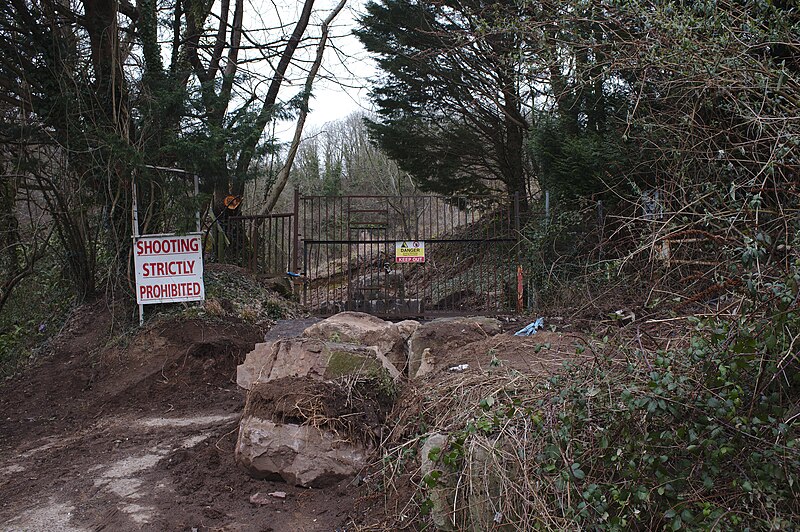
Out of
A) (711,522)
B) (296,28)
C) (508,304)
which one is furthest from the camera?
(296,28)

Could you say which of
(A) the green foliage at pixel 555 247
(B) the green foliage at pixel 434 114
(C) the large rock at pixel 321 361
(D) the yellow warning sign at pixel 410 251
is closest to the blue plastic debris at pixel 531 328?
(C) the large rock at pixel 321 361

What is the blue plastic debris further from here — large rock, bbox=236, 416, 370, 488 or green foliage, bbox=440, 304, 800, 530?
green foliage, bbox=440, 304, 800, 530

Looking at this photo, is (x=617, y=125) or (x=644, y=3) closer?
(x=644, y=3)

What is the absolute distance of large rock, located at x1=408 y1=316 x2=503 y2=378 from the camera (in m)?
6.27

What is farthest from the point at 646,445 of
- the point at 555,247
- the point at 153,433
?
the point at 555,247

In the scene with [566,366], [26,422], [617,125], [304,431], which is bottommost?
[26,422]

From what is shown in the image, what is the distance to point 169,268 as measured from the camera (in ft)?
30.1

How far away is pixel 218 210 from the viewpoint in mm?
12789

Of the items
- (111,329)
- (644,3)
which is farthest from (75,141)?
(644,3)

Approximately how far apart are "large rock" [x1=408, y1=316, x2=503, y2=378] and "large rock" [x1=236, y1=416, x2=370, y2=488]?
1473mm

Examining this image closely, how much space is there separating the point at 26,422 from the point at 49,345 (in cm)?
228

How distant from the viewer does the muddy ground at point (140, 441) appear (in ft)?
14.5

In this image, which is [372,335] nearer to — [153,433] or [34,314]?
[153,433]

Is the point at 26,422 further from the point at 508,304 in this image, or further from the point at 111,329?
the point at 508,304
